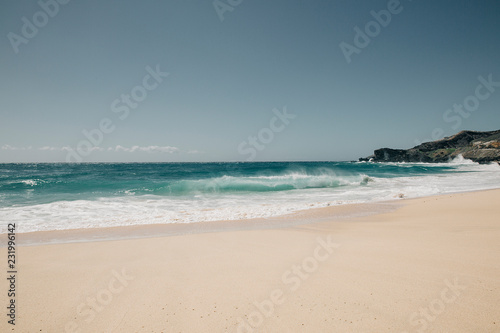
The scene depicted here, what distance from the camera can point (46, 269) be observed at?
4.43 metres

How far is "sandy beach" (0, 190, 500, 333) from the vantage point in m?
2.68

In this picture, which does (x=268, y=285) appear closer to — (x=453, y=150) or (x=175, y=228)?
(x=175, y=228)

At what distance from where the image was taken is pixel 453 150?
8750cm

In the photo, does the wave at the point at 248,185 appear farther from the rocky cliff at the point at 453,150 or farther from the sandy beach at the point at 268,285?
the rocky cliff at the point at 453,150

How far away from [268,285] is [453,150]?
11625cm

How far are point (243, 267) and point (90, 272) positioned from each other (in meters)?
2.89

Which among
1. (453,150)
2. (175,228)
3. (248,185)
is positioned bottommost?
(175,228)

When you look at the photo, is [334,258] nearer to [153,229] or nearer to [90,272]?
[90,272]

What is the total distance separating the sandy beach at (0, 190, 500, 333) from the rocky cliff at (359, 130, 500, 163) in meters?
Answer: 82.7

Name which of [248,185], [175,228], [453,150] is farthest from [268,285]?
[453,150]

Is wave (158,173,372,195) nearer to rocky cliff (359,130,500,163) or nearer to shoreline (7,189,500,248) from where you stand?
shoreline (7,189,500,248)

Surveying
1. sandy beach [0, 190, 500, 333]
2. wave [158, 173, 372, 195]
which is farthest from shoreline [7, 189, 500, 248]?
wave [158, 173, 372, 195]

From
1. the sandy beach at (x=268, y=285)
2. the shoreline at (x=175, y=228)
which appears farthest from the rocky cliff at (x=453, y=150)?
the sandy beach at (x=268, y=285)

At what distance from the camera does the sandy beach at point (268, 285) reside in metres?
2.68
